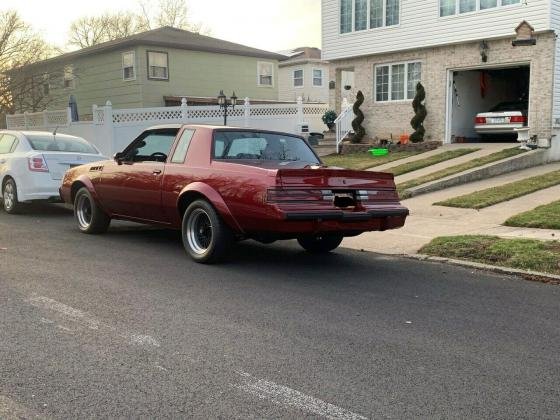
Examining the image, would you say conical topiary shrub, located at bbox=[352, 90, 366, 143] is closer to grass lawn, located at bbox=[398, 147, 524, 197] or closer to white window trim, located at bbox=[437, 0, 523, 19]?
white window trim, located at bbox=[437, 0, 523, 19]

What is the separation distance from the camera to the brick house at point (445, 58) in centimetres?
1658

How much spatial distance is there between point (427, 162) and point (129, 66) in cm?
1745

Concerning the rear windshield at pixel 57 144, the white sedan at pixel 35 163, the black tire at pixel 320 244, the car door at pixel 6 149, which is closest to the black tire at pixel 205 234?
the black tire at pixel 320 244

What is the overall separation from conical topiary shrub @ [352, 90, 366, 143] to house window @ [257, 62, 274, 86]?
12.4m

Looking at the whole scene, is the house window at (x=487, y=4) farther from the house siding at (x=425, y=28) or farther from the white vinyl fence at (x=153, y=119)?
the white vinyl fence at (x=153, y=119)

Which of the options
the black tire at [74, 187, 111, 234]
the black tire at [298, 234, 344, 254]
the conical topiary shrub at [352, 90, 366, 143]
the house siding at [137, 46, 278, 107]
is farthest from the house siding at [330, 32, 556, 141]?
the black tire at [74, 187, 111, 234]

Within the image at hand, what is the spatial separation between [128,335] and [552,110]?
1526cm

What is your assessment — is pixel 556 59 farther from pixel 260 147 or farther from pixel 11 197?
pixel 11 197

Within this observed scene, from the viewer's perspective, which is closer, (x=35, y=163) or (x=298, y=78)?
(x=35, y=163)

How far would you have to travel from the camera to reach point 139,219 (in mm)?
8172

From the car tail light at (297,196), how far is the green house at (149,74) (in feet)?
75.1

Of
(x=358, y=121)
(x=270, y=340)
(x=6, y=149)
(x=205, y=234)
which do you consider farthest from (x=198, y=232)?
(x=358, y=121)

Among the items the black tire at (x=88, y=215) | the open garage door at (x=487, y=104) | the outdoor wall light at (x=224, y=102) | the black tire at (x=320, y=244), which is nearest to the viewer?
the black tire at (x=320, y=244)

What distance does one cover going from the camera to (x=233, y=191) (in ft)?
21.8
